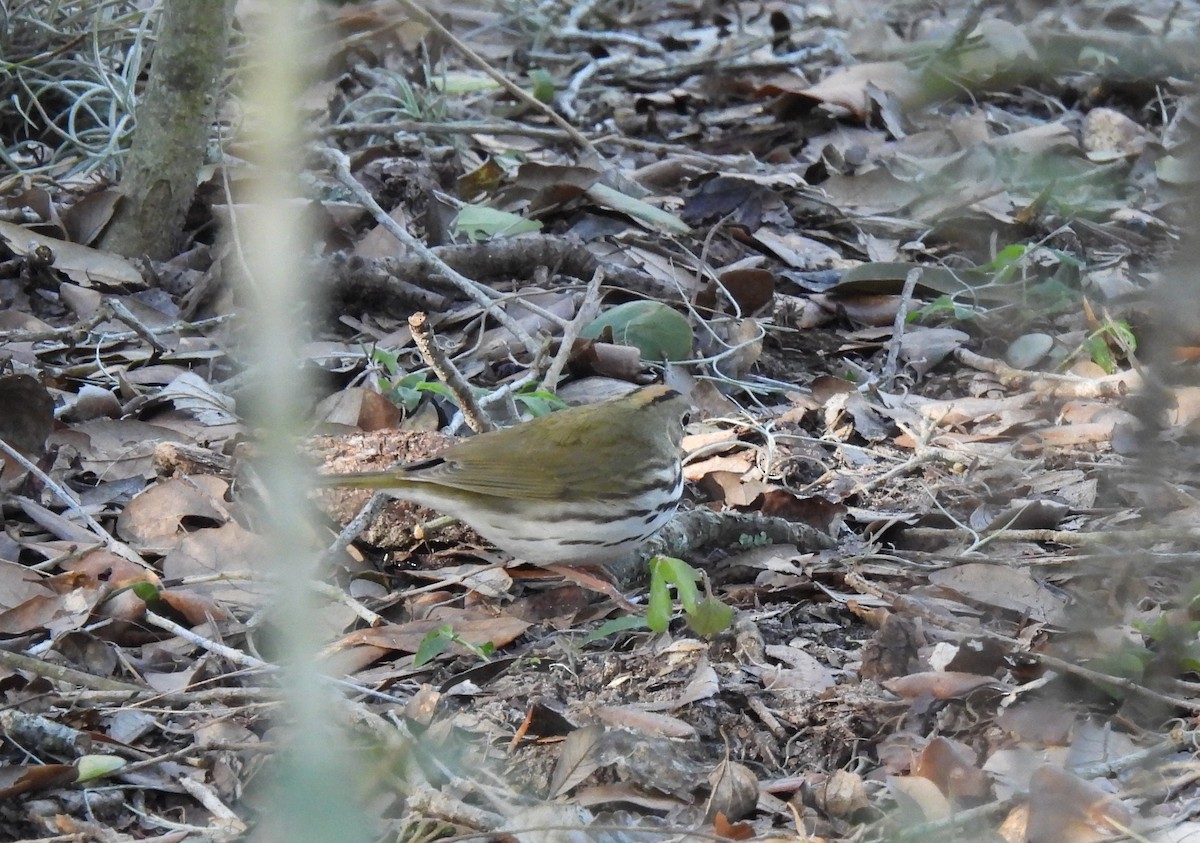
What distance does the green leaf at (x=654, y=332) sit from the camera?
567cm

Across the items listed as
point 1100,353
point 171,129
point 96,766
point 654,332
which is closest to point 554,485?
point 654,332

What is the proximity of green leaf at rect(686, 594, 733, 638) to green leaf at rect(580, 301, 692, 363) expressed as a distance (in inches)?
83.0

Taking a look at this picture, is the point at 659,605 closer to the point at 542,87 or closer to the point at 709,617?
the point at 709,617

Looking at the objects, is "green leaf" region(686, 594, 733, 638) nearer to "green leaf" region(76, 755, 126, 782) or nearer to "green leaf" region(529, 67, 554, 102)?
"green leaf" region(76, 755, 126, 782)

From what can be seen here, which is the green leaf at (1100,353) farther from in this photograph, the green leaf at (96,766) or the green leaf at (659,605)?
the green leaf at (96,766)

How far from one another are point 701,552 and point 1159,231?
10.9 ft

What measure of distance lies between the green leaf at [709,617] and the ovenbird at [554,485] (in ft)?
1.89

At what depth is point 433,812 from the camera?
286 centimetres

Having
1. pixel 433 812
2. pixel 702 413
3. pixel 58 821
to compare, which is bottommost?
pixel 702 413

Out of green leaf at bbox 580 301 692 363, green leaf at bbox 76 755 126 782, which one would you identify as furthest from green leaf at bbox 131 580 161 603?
green leaf at bbox 580 301 692 363

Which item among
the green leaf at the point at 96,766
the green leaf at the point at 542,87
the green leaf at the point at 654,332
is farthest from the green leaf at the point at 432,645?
the green leaf at the point at 542,87

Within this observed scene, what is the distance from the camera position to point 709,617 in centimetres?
369

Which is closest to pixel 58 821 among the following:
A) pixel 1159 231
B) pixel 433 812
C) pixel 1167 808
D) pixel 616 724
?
pixel 433 812

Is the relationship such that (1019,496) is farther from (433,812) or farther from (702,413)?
(433,812)
